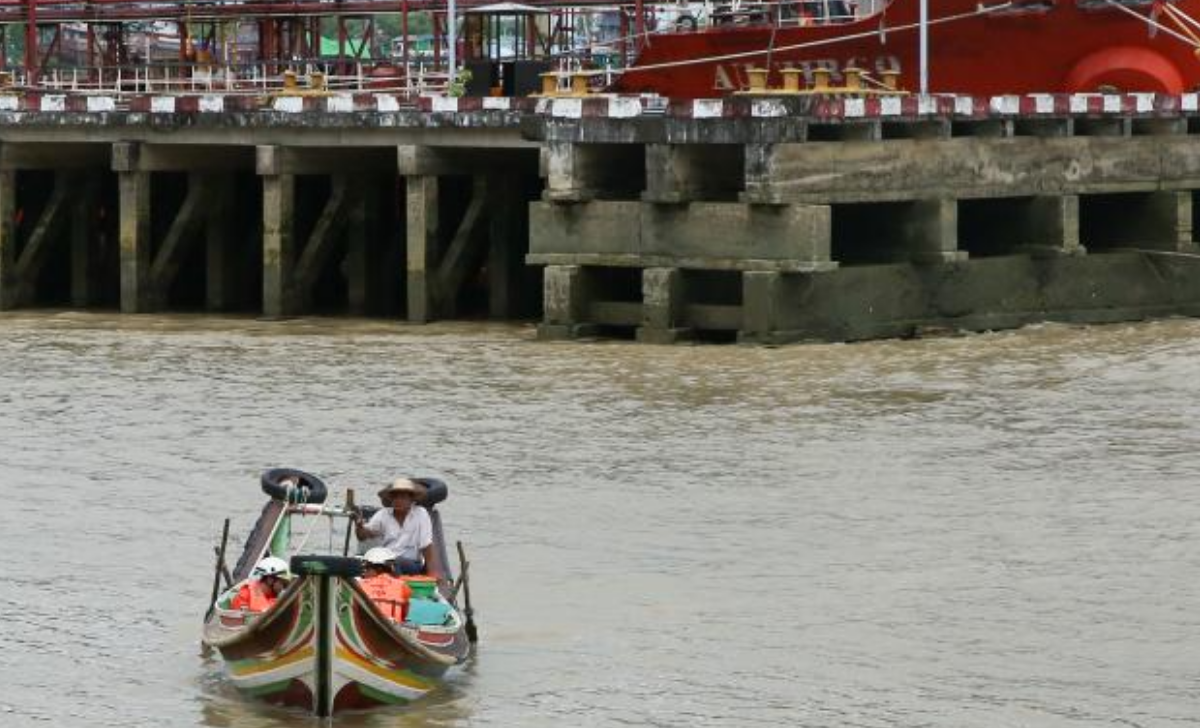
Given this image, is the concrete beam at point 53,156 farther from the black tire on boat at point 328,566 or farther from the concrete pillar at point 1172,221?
the black tire on boat at point 328,566

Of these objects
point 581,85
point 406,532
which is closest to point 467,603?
point 406,532

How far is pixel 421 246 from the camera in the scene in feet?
144

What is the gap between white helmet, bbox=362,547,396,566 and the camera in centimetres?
2022

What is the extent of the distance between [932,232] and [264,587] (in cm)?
2161

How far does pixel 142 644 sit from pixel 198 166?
26.7 metres

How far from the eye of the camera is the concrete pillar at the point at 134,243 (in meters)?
46.5

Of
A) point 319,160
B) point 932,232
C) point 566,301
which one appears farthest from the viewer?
point 319,160

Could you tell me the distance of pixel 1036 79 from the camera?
177 feet

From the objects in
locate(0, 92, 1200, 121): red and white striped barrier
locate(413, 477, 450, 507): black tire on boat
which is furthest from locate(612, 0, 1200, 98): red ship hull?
locate(413, 477, 450, 507): black tire on boat

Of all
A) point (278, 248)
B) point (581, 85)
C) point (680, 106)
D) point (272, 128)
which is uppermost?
point (581, 85)

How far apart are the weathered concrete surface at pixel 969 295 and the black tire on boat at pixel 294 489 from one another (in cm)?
1695

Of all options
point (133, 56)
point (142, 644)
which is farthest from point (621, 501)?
point (133, 56)

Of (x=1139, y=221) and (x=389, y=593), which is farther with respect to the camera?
(x=1139, y=221)

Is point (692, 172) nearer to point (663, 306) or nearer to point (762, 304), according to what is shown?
point (663, 306)
